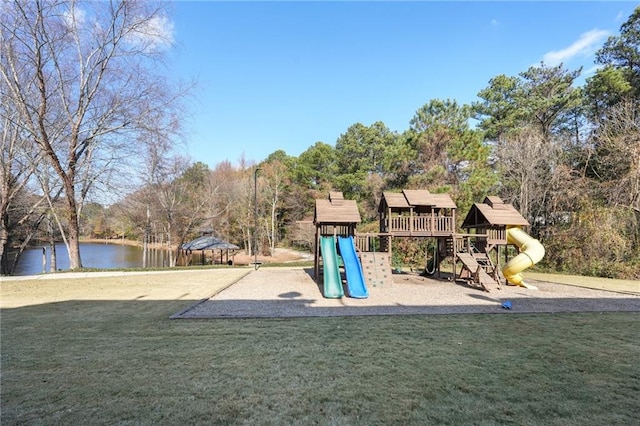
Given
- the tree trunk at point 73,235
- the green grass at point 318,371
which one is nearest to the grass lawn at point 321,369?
the green grass at point 318,371

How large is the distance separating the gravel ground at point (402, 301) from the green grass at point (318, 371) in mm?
935

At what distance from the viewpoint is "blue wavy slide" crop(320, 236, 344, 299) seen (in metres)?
9.22

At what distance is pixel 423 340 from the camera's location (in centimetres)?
504

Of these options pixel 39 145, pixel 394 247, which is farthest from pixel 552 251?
pixel 39 145

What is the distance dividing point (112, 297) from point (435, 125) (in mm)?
21386

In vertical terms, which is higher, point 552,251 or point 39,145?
point 39,145

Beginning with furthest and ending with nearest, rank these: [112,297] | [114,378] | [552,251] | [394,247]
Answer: [394,247] → [552,251] → [112,297] → [114,378]

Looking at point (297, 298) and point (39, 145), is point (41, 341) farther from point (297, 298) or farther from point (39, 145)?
point (39, 145)

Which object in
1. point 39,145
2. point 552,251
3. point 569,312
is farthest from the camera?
point 552,251

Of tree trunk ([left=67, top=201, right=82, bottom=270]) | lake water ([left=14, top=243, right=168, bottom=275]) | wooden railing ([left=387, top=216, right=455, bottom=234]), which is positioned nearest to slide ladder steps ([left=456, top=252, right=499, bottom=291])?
wooden railing ([left=387, top=216, right=455, bottom=234])

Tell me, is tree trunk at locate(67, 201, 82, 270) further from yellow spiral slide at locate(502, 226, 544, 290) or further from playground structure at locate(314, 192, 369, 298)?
yellow spiral slide at locate(502, 226, 544, 290)

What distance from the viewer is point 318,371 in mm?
3861

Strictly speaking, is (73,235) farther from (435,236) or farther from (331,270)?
(435,236)

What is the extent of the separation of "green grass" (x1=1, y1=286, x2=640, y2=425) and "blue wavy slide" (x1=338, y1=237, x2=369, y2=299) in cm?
297
